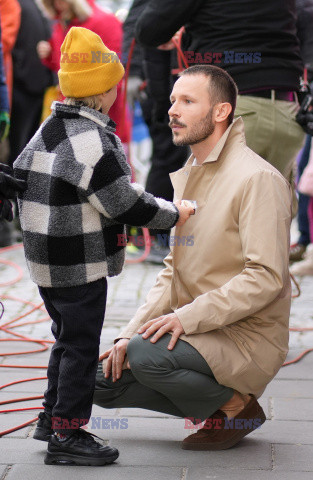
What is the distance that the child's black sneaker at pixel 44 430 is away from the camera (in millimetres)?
3713

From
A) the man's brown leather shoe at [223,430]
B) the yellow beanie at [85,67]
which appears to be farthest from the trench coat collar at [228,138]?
the man's brown leather shoe at [223,430]

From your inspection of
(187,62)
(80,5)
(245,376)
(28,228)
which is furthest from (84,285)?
(80,5)

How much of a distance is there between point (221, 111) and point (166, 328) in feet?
2.94

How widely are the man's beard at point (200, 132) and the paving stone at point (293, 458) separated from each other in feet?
4.01

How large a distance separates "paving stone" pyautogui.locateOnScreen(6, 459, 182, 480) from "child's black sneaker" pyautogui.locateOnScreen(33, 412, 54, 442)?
0.68ft

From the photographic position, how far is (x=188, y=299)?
379cm

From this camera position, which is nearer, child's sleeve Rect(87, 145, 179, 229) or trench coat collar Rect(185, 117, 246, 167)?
child's sleeve Rect(87, 145, 179, 229)

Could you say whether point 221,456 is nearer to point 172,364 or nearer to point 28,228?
point 172,364

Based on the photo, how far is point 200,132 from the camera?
151 inches

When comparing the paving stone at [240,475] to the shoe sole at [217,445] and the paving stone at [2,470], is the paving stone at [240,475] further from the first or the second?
the paving stone at [2,470]

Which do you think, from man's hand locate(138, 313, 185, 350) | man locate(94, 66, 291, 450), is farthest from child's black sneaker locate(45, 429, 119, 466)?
man's hand locate(138, 313, 185, 350)

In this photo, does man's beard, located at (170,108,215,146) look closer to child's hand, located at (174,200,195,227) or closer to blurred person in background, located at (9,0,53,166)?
child's hand, located at (174,200,195,227)

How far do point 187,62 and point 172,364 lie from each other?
2058 mm

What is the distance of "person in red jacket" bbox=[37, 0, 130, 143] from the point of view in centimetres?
800
